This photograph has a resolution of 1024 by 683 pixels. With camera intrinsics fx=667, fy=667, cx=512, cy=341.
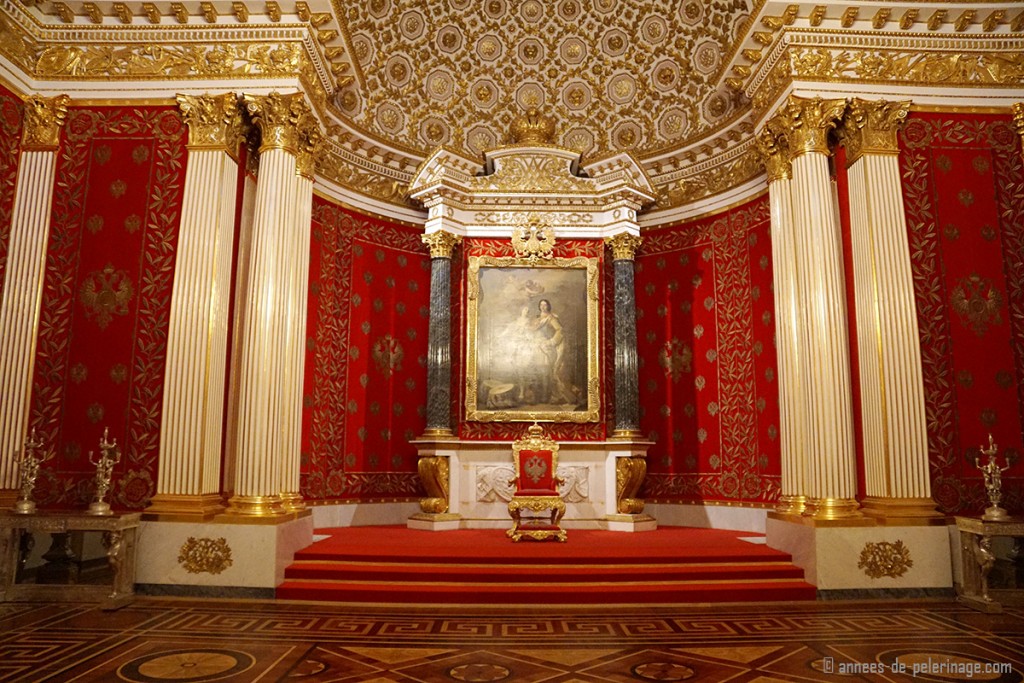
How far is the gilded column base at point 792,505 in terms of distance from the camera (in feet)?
24.1

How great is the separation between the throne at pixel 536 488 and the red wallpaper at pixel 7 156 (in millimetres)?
6475

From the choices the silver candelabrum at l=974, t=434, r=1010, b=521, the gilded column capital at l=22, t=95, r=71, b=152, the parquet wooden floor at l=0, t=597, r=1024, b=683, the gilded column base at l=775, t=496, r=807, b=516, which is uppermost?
the gilded column capital at l=22, t=95, r=71, b=152

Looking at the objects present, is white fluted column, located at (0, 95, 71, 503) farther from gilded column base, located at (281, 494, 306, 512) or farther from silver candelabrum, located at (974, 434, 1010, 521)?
silver candelabrum, located at (974, 434, 1010, 521)

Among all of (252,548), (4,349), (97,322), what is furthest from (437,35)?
(252,548)

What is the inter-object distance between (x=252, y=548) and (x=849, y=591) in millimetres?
6049

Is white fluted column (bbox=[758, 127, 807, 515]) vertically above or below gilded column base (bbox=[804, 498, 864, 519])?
above

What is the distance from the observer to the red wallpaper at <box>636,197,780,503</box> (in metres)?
9.48

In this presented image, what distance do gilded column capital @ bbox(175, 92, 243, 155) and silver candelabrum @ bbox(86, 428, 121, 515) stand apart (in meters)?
3.30

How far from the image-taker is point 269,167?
25.2 ft

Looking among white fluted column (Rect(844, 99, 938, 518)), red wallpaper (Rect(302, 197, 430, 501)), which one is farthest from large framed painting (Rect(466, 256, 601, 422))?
white fluted column (Rect(844, 99, 938, 518))

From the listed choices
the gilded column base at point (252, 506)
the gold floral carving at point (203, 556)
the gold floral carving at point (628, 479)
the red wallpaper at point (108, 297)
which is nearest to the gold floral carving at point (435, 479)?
the gold floral carving at point (628, 479)

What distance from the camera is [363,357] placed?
10234 mm

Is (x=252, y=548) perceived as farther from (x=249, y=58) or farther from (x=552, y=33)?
(x=552, y=33)

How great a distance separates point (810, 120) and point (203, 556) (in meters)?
8.15
